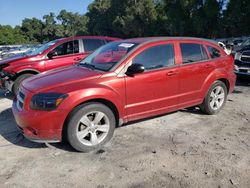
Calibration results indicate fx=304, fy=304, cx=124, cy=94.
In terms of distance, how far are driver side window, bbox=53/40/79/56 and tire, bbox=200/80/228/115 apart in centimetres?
441

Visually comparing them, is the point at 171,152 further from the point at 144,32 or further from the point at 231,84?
the point at 144,32

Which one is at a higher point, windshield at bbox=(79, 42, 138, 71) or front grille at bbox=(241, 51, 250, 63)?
windshield at bbox=(79, 42, 138, 71)

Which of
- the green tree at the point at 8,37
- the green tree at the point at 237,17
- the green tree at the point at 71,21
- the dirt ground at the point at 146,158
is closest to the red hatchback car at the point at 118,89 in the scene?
the dirt ground at the point at 146,158

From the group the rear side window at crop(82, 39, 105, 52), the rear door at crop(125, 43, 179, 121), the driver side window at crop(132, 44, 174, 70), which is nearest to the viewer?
the rear door at crop(125, 43, 179, 121)

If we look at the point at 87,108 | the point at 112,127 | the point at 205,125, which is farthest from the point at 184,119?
Result: the point at 87,108

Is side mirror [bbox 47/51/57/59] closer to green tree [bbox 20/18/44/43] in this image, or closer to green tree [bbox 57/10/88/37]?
green tree [bbox 20/18/44/43]

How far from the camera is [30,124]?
4297mm

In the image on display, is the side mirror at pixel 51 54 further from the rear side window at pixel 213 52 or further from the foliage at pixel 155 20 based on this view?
the foliage at pixel 155 20

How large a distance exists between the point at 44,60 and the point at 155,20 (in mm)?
40400

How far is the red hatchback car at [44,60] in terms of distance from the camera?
26.3ft

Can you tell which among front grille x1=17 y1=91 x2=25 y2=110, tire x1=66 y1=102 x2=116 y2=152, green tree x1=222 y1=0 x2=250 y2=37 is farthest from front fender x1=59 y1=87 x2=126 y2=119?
green tree x1=222 y1=0 x2=250 y2=37

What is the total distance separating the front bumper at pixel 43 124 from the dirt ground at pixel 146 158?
310mm

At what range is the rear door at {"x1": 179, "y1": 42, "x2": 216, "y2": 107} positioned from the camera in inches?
219

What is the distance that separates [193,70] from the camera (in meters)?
5.63
